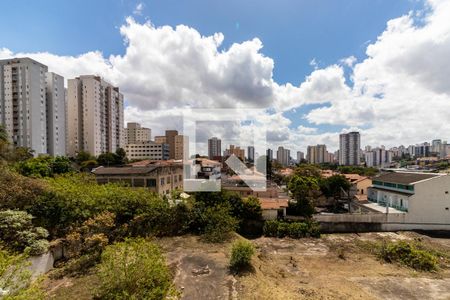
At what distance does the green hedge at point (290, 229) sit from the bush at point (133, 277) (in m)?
10.6

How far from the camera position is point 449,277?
954 cm

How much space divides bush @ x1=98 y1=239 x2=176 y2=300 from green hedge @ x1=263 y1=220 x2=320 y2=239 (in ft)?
34.7

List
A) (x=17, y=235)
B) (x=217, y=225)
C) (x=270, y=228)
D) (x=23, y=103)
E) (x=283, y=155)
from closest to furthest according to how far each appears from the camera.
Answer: (x=17, y=235) < (x=217, y=225) < (x=270, y=228) < (x=23, y=103) < (x=283, y=155)

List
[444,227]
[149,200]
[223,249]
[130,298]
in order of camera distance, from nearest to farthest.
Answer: [130,298]
[223,249]
[149,200]
[444,227]

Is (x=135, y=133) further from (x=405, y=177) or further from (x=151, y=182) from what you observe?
(x=405, y=177)

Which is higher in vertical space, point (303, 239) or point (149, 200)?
point (149, 200)

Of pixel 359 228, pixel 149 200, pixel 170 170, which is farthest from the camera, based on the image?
pixel 170 170

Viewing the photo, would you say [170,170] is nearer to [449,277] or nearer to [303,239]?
[303,239]

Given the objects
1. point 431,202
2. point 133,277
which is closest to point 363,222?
point 431,202

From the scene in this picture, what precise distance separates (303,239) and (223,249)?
660 cm

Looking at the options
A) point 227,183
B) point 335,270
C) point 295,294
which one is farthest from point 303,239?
point 227,183

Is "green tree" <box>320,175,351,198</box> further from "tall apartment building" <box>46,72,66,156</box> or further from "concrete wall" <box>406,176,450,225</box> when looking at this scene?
"tall apartment building" <box>46,72,66,156</box>

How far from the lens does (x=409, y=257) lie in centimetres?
1095

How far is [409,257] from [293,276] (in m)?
6.46
